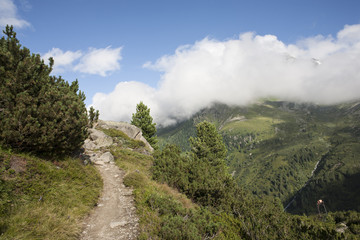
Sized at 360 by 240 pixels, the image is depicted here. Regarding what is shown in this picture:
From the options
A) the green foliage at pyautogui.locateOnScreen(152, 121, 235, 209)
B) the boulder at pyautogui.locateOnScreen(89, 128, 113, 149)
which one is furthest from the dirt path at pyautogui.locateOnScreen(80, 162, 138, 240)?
the boulder at pyautogui.locateOnScreen(89, 128, 113, 149)

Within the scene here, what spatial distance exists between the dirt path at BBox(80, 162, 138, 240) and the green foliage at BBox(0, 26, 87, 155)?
4.27 metres

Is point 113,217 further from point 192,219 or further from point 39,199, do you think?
point 192,219

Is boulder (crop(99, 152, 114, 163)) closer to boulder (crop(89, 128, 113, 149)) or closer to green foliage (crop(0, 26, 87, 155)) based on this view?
boulder (crop(89, 128, 113, 149))

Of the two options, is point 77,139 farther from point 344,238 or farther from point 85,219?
point 344,238

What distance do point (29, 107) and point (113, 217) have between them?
272 inches

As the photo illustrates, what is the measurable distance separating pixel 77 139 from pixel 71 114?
200cm

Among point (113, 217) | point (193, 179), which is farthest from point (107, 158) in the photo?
point (113, 217)

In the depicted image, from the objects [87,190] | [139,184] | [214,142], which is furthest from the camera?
[214,142]

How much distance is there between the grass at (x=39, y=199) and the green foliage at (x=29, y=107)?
0.92 metres

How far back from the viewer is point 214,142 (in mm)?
41500

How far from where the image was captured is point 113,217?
30.9ft

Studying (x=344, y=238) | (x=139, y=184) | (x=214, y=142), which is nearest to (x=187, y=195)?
(x=139, y=184)

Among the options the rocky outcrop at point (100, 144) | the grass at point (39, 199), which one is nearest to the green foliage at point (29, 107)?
the grass at point (39, 199)

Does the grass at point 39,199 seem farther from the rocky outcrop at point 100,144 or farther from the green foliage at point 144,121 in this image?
the green foliage at point 144,121
